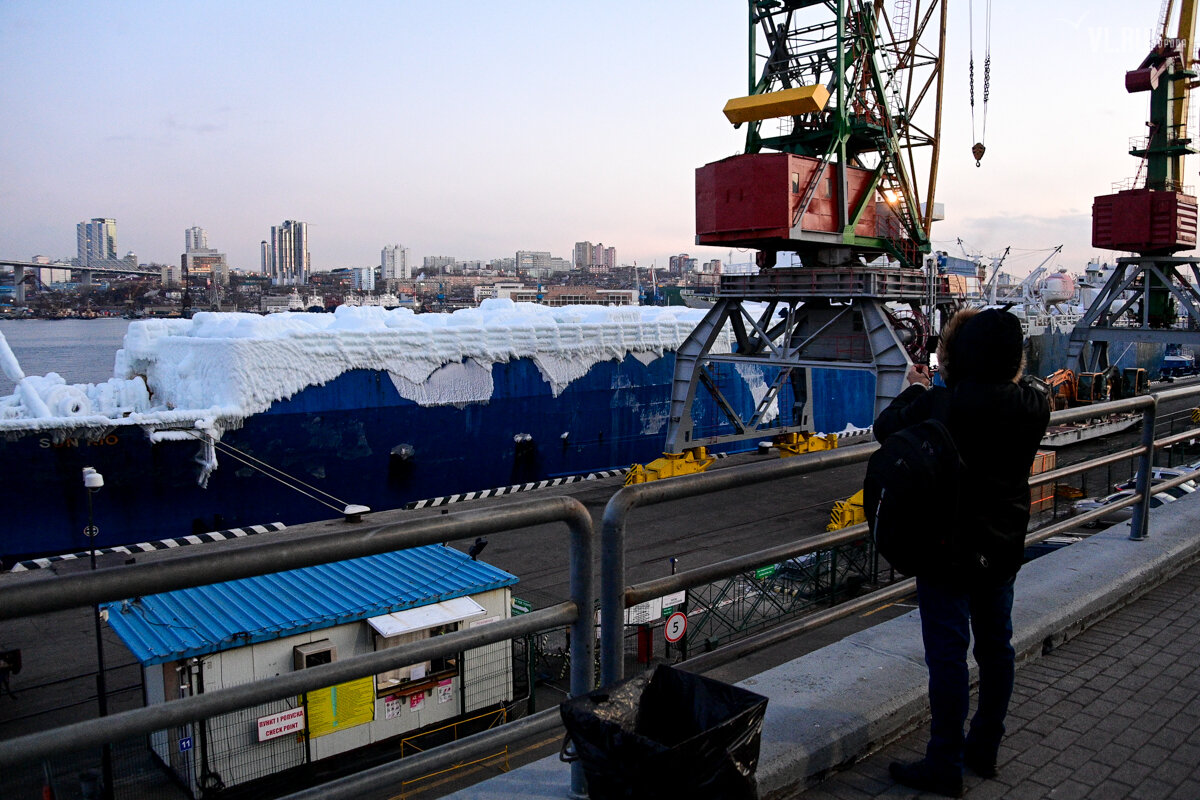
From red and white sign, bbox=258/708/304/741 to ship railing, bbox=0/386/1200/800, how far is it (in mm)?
7676

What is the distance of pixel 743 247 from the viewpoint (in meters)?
21.9

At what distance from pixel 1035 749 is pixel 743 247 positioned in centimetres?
1951

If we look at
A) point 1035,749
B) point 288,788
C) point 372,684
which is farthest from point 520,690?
point 1035,749

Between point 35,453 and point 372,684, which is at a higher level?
point 35,453

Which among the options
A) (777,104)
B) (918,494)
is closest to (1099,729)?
(918,494)

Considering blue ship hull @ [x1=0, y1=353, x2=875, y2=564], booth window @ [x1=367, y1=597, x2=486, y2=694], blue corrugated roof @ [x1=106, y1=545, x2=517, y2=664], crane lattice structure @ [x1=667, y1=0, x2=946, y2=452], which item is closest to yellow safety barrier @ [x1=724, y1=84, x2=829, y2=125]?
crane lattice structure @ [x1=667, y1=0, x2=946, y2=452]

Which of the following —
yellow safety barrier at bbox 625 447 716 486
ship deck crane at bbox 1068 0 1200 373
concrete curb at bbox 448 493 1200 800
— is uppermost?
ship deck crane at bbox 1068 0 1200 373

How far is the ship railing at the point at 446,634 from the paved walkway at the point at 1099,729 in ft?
2.54

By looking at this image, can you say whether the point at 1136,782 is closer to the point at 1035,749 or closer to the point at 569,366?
the point at 1035,749

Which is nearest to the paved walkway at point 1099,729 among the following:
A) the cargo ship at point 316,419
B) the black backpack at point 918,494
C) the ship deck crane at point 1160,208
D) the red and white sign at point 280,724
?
the black backpack at point 918,494

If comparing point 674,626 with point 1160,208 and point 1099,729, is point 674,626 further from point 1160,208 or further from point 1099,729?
point 1160,208

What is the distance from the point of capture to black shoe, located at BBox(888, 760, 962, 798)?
2889mm

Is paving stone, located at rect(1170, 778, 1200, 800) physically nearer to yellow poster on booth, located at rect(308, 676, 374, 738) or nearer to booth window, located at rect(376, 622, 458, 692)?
booth window, located at rect(376, 622, 458, 692)

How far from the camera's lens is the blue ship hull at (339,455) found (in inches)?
795
